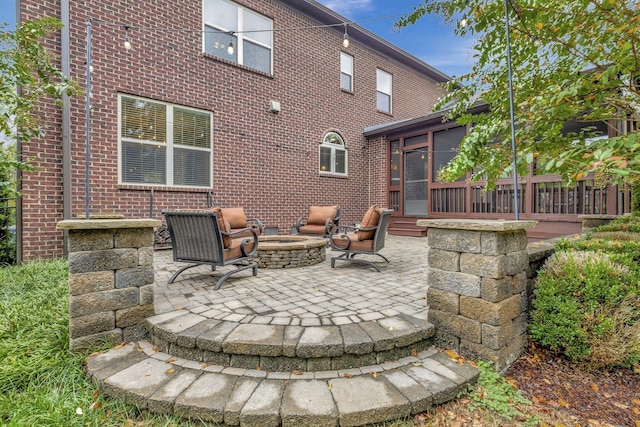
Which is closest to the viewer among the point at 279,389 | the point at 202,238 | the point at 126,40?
the point at 279,389

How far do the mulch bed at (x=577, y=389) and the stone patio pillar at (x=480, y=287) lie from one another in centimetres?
12

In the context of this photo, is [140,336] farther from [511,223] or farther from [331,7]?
[331,7]

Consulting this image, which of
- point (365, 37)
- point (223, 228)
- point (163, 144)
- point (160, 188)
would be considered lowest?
point (223, 228)

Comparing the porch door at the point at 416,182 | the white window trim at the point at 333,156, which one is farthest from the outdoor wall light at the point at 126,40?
the porch door at the point at 416,182

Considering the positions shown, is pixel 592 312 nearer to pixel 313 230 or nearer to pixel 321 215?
pixel 313 230

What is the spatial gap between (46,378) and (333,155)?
7.45 meters

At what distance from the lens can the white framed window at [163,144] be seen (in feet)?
17.7

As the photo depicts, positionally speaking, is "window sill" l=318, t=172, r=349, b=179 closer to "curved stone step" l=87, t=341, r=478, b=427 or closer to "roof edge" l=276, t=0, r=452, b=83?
"roof edge" l=276, t=0, r=452, b=83

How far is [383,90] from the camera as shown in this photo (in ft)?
33.0

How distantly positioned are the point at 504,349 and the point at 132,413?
235 centimetres

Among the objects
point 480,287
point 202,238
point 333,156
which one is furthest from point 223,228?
point 333,156

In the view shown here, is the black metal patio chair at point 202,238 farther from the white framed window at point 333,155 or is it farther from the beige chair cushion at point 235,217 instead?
the white framed window at point 333,155

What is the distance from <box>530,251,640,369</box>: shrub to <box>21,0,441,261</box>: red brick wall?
293cm

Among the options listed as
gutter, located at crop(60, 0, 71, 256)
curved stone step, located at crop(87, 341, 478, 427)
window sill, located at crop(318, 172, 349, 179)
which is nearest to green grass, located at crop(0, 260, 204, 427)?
curved stone step, located at crop(87, 341, 478, 427)
